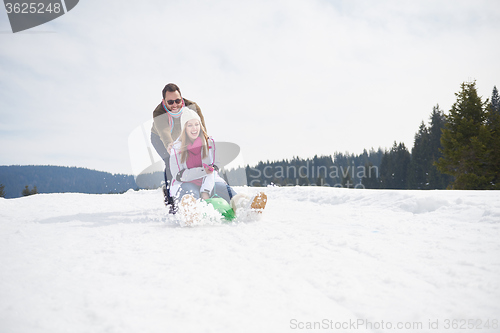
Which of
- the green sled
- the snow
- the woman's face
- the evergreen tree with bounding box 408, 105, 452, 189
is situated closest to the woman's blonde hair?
the woman's face

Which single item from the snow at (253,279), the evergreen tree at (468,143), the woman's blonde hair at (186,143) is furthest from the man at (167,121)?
the evergreen tree at (468,143)

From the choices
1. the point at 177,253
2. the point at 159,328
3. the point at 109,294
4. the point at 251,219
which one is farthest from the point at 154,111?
the point at 159,328

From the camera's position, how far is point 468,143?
1820 cm

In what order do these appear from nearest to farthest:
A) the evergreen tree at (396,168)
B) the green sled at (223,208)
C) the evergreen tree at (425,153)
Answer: the green sled at (223,208), the evergreen tree at (425,153), the evergreen tree at (396,168)

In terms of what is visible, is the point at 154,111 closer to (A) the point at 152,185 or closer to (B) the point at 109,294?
(A) the point at 152,185

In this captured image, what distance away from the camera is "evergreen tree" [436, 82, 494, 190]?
17016 millimetres

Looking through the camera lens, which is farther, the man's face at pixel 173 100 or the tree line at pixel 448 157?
the tree line at pixel 448 157

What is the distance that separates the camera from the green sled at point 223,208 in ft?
12.0

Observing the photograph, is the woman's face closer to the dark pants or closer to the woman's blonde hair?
the woman's blonde hair

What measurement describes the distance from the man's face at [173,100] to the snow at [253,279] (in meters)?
2.45

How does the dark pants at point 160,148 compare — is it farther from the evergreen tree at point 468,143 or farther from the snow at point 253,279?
the evergreen tree at point 468,143

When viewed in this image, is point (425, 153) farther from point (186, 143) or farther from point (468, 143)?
point (186, 143)

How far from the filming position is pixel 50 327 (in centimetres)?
116

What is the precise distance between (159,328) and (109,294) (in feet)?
1.44
